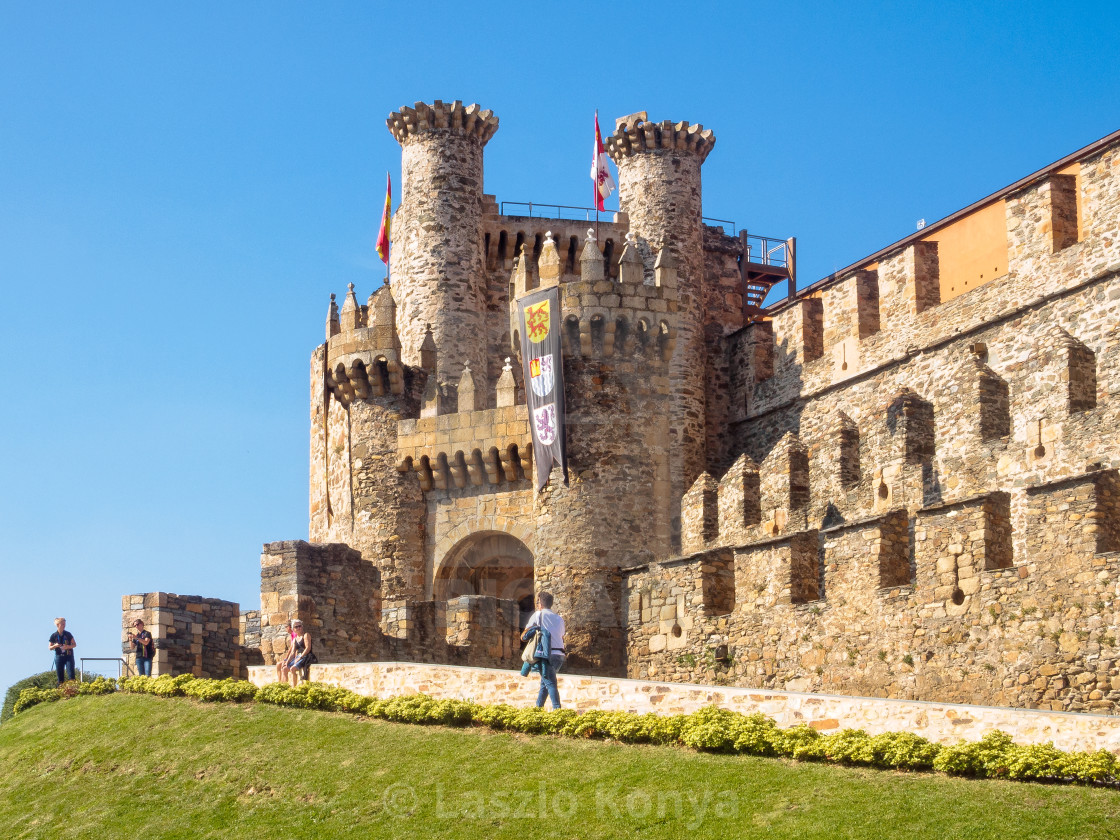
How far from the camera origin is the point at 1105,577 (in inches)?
Answer: 1054

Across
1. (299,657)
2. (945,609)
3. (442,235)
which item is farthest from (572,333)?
(945,609)

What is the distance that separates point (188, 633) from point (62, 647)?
96.7 inches

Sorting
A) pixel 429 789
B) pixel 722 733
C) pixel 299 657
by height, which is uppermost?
pixel 299 657

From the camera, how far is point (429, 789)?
24.6m

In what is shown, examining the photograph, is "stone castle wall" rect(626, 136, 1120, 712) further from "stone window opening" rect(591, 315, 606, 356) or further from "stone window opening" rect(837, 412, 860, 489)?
"stone window opening" rect(591, 315, 606, 356)

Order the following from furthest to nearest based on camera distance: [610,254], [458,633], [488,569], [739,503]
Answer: [610,254] < [488,569] < [739,503] < [458,633]

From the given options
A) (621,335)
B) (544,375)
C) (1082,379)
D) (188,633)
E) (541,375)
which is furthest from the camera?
(621,335)

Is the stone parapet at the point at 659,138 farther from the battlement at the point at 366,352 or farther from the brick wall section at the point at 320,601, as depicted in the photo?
the brick wall section at the point at 320,601

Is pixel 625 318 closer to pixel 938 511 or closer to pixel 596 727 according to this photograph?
pixel 938 511

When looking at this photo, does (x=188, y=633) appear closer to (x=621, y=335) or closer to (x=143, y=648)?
(x=143, y=648)

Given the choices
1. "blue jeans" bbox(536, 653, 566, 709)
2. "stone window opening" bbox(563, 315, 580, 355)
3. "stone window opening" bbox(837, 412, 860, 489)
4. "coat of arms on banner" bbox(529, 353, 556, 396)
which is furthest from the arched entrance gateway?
"blue jeans" bbox(536, 653, 566, 709)

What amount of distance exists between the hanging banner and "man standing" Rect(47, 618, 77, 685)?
974 centimetres

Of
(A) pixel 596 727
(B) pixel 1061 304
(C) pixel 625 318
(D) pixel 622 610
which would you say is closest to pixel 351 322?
(C) pixel 625 318

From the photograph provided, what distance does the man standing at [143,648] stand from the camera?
34.9 m
